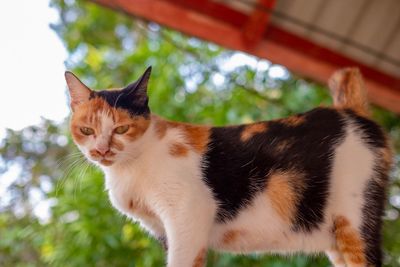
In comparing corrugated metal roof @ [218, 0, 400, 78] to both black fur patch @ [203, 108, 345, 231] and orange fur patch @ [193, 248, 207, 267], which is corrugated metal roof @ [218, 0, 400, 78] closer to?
black fur patch @ [203, 108, 345, 231]

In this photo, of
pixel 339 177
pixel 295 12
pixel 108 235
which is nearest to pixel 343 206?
pixel 339 177

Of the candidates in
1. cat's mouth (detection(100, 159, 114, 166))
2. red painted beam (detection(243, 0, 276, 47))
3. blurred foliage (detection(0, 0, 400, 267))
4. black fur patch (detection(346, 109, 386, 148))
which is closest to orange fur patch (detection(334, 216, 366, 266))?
black fur patch (detection(346, 109, 386, 148))

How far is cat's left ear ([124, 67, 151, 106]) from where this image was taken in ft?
2.71

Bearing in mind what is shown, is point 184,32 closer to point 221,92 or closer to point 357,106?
point 221,92

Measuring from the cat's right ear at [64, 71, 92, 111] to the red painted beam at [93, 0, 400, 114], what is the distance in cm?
71

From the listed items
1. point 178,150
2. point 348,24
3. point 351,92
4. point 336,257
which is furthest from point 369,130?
point 348,24

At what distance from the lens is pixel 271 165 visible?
859mm

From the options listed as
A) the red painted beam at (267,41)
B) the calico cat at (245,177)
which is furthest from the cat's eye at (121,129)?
the red painted beam at (267,41)

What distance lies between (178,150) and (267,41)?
915mm

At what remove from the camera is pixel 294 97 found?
1.81 metres

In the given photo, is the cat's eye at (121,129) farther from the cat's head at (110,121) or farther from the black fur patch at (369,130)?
the black fur patch at (369,130)

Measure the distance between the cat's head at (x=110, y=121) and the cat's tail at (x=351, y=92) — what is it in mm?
368

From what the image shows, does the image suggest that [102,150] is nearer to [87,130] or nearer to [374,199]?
[87,130]

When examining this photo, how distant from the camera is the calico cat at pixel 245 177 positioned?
0.82 meters
